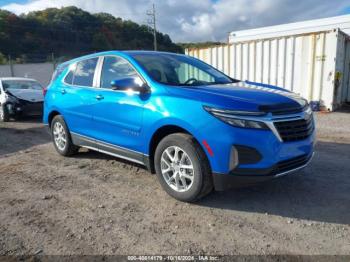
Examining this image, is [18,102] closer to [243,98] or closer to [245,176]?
[243,98]

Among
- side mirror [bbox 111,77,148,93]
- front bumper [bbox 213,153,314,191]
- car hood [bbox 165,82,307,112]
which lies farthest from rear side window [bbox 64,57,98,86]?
front bumper [bbox 213,153,314,191]

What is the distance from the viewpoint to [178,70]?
13.7 ft

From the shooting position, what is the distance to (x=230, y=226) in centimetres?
290

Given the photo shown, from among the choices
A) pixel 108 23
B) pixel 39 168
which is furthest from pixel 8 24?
pixel 39 168

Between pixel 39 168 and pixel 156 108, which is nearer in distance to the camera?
pixel 156 108

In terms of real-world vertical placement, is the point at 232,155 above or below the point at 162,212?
above

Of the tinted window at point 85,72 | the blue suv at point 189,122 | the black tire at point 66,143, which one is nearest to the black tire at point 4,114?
the black tire at point 66,143

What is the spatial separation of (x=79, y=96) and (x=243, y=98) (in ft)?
8.98

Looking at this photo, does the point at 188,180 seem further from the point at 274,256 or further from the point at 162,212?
the point at 274,256

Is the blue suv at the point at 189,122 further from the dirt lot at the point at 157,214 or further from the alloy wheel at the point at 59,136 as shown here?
the alloy wheel at the point at 59,136

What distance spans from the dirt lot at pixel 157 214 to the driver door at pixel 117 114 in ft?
1.65

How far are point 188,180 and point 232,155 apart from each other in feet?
2.21

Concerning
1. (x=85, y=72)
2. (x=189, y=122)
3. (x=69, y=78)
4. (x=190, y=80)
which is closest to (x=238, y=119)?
(x=189, y=122)

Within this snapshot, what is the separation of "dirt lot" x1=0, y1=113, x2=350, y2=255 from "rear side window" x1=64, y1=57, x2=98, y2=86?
1.40 metres
